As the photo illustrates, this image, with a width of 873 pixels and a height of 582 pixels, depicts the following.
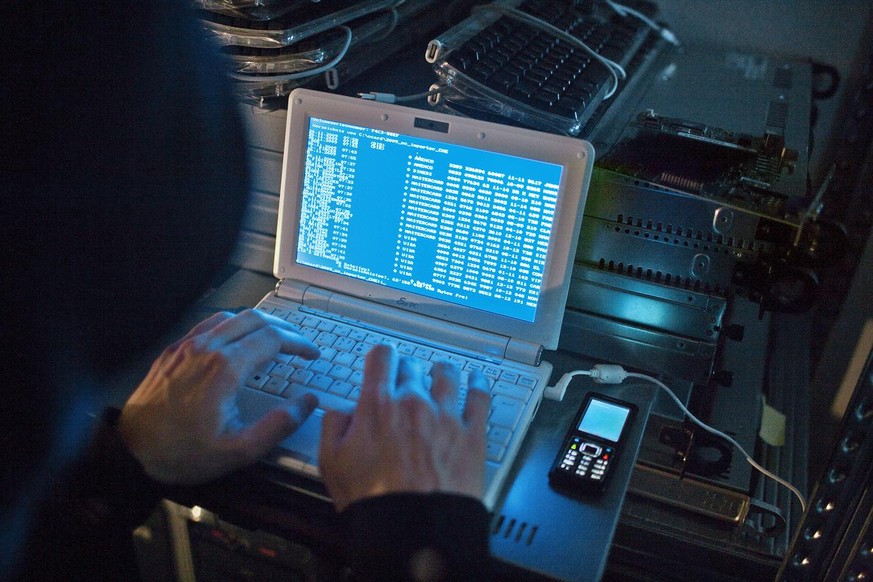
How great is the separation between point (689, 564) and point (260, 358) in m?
0.57

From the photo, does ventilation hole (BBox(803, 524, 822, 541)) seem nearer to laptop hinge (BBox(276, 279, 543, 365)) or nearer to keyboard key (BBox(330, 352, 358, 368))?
laptop hinge (BBox(276, 279, 543, 365))

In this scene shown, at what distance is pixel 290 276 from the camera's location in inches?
40.8

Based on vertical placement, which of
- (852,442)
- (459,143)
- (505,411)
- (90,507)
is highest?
(459,143)

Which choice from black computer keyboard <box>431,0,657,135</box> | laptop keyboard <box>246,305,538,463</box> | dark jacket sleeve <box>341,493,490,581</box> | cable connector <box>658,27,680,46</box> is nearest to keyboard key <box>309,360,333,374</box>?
laptop keyboard <box>246,305,538,463</box>

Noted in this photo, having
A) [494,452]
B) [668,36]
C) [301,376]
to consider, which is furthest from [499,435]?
[668,36]

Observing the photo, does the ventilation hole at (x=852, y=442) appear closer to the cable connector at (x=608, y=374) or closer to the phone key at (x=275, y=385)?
the cable connector at (x=608, y=374)

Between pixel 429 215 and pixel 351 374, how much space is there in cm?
22

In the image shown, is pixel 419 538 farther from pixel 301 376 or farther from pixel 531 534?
pixel 301 376

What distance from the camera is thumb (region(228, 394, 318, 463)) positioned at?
0.76 m

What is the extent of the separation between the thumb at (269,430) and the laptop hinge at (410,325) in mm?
209

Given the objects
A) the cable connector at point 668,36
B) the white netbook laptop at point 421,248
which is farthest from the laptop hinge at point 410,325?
the cable connector at point 668,36

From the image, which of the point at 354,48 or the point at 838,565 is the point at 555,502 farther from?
the point at 354,48

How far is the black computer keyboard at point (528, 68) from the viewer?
95cm

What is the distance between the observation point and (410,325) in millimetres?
979
